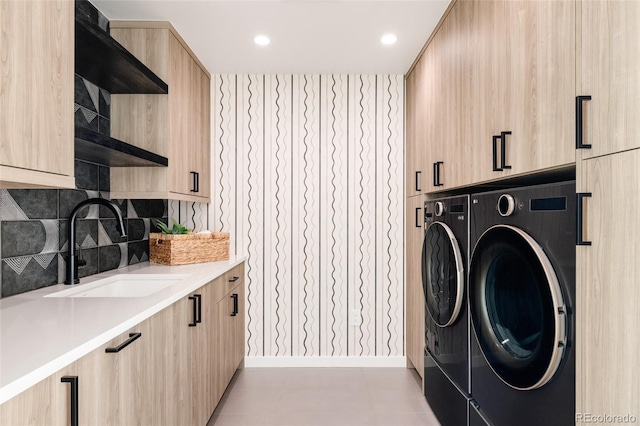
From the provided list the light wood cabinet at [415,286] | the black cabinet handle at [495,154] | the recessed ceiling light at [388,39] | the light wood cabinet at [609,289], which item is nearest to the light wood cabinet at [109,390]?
the light wood cabinet at [609,289]

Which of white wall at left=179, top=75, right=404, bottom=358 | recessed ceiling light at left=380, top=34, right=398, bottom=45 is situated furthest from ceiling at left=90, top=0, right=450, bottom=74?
white wall at left=179, top=75, right=404, bottom=358

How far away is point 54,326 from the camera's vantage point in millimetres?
1197

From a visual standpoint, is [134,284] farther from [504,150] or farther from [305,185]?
[504,150]

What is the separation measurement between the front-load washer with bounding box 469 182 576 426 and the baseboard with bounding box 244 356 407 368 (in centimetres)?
147

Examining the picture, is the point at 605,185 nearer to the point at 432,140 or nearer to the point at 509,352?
the point at 509,352

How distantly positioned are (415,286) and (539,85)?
1.90 m

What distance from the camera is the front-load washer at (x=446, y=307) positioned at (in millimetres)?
1957

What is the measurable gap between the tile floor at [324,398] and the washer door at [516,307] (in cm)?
107

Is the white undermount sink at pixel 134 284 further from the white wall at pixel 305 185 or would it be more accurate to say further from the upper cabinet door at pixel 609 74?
the upper cabinet door at pixel 609 74

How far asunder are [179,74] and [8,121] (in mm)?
1542

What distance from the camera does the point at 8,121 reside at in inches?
44.8

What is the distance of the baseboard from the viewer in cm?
322

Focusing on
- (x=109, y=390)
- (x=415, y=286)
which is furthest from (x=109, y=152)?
(x=415, y=286)

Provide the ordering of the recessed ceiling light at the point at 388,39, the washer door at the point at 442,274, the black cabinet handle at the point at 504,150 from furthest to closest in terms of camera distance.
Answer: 1. the recessed ceiling light at the point at 388,39
2. the washer door at the point at 442,274
3. the black cabinet handle at the point at 504,150
